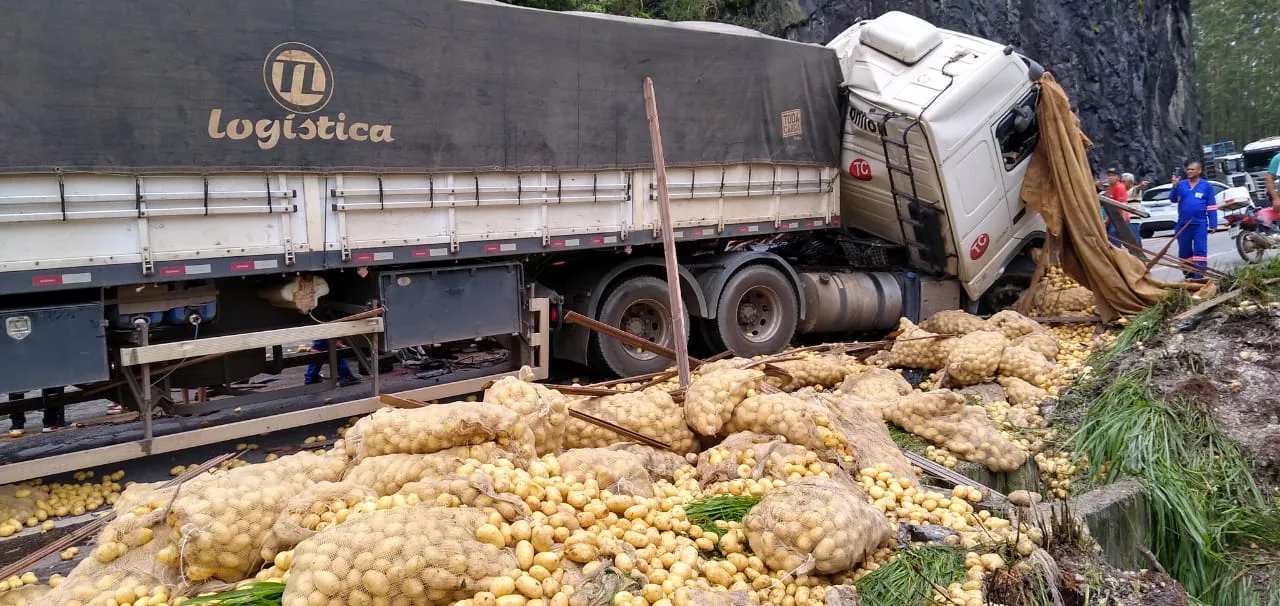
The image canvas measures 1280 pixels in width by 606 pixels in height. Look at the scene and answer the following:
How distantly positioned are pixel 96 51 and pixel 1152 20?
3579 cm

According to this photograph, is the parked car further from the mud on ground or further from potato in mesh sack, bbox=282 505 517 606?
potato in mesh sack, bbox=282 505 517 606

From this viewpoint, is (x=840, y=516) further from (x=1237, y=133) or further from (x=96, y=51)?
(x=1237, y=133)

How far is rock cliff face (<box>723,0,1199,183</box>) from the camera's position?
24641 mm

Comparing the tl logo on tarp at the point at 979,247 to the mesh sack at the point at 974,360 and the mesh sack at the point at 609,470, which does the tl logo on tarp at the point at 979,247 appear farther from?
the mesh sack at the point at 609,470

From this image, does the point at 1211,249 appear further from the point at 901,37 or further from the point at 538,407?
the point at 538,407

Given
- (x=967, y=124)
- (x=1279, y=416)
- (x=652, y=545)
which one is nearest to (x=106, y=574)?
(x=652, y=545)

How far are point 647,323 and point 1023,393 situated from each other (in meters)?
3.77

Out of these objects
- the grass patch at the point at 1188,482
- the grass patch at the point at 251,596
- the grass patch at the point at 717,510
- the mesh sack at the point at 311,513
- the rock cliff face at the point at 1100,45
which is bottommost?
the grass patch at the point at 1188,482

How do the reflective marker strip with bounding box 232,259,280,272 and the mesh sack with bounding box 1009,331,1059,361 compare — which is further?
the mesh sack with bounding box 1009,331,1059,361

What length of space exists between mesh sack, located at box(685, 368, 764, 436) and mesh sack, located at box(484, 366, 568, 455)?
77cm

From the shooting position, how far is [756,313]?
9.92 m

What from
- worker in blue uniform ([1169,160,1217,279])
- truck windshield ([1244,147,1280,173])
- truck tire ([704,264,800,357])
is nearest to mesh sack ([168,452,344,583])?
truck tire ([704,264,800,357])

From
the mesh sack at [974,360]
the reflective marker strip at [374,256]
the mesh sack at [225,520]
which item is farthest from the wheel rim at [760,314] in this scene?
the mesh sack at [225,520]

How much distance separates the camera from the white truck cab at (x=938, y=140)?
31.1ft
